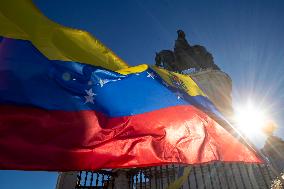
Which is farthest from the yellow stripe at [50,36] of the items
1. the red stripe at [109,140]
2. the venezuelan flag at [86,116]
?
the red stripe at [109,140]

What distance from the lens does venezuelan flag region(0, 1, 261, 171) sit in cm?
350

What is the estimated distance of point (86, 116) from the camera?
13.7ft

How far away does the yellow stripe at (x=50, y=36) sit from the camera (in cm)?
430

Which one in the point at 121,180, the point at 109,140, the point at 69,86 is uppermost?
the point at 69,86

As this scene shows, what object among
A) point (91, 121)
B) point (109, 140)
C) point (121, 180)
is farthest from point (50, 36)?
point (121, 180)

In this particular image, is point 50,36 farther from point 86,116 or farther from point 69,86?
point 86,116

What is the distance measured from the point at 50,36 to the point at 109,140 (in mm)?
2195

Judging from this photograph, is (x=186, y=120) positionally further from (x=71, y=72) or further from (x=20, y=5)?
→ (x=20, y=5)

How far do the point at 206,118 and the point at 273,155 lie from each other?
137 inches

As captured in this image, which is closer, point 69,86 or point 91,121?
point 91,121

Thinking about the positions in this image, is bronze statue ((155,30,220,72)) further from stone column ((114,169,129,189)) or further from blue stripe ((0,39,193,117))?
blue stripe ((0,39,193,117))

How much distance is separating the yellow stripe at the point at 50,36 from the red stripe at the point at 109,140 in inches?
49.7

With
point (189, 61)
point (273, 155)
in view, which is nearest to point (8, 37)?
point (273, 155)

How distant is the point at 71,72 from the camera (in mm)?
4605
